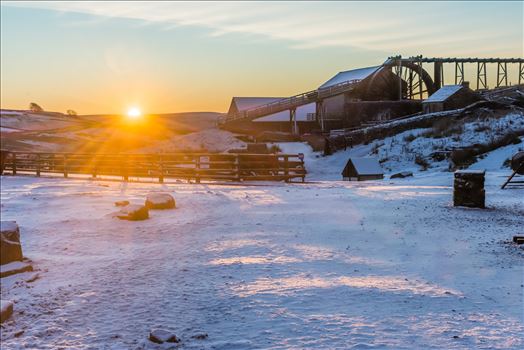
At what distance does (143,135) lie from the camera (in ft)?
216

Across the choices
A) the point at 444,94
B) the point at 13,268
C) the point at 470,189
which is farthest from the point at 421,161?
the point at 13,268

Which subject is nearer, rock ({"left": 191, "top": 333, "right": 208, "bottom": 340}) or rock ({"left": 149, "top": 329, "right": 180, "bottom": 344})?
rock ({"left": 149, "top": 329, "right": 180, "bottom": 344})

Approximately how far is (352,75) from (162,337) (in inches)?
2207

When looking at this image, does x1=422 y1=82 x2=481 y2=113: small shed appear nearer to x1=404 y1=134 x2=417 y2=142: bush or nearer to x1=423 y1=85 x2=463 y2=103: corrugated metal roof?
x1=423 y1=85 x2=463 y2=103: corrugated metal roof

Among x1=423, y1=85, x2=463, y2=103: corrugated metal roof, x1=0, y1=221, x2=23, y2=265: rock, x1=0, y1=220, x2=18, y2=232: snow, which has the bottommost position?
x1=0, y1=221, x2=23, y2=265: rock

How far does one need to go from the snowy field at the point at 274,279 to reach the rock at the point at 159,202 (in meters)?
0.34

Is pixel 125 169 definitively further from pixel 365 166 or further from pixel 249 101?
pixel 249 101

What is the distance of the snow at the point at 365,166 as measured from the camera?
96.6 ft

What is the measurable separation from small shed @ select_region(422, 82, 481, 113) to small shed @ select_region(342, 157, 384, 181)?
20.0m

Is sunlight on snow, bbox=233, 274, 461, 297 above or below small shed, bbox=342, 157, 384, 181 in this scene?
below

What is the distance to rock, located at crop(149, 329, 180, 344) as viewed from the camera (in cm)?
495

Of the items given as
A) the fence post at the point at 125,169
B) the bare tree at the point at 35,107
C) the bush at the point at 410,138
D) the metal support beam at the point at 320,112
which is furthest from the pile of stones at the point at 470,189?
the bare tree at the point at 35,107

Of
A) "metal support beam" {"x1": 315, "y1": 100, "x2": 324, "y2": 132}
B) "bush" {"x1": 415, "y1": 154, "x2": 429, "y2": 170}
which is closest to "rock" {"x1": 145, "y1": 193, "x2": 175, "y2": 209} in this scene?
"bush" {"x1": 415, "y1": 154, "x2": 429, "y2": 170}

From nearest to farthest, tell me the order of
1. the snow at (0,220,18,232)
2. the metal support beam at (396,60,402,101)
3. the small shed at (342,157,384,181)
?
1. the snow at (0,220,18,232)
2. the small shed at (342,157,384,181)
3. the metal support beam at (396,60,402,101)
